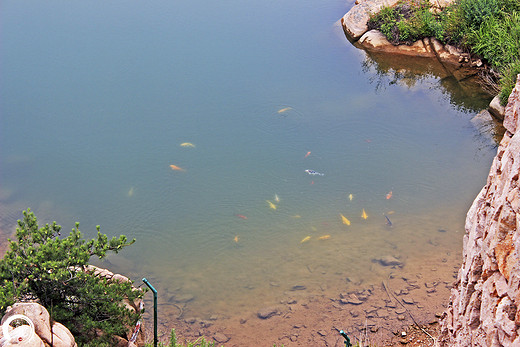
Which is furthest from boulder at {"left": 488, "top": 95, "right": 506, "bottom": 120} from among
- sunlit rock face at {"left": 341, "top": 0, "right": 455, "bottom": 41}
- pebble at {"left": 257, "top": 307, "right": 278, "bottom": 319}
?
pebble at {"left": 257, "top": 307, "right": 278, "bottom": 319}

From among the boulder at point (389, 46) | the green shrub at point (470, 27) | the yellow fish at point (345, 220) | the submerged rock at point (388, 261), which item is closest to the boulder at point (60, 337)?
the submerged rock at point (388, 261)

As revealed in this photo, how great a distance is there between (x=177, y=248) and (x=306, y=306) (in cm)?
224

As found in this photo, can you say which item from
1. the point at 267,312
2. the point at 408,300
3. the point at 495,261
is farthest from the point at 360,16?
the point at 495,261

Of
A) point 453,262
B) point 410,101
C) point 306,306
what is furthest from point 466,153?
point 306,306

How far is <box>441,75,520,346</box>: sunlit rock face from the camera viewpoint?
3293mm

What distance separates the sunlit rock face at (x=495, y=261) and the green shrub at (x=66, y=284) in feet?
10.9

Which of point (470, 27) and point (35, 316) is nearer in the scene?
point (35, 316)

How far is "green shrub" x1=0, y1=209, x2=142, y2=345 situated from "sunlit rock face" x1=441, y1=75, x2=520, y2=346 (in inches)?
131

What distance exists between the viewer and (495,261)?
3.59 metres

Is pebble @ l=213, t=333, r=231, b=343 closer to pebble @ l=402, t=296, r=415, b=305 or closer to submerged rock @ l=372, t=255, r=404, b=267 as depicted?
pebble @ l=402, t=296, r=415, b=305

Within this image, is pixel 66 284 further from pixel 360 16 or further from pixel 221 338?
pixel 360 16

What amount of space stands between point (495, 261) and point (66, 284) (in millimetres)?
3848

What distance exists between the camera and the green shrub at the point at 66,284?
5.02 metres

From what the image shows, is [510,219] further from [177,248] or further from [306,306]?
[177,248]
